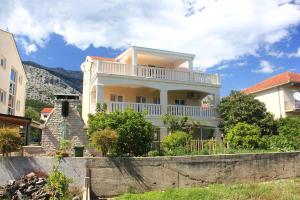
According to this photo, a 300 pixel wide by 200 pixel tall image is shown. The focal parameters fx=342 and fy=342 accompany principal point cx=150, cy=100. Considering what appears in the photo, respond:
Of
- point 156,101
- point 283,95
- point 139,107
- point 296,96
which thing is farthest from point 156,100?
point 296,96

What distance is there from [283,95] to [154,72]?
13533mm

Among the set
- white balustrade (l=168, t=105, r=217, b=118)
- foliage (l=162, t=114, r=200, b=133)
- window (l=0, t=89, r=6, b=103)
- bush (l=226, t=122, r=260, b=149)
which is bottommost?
bush (l=226, t=122, r=260, b=149)

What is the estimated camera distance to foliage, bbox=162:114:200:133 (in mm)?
25828

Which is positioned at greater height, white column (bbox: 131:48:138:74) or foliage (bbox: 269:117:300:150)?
white column (bbox: 131:48:138:74)

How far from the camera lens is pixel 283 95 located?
32.9m

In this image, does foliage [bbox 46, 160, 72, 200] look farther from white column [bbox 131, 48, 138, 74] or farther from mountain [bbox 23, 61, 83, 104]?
mountain [bbox 23, 61, 83, 104]

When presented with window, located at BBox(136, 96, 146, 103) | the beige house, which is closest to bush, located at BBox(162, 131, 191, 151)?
window, located at BBox(136, 96, 146, 103)

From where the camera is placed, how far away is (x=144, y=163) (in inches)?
680

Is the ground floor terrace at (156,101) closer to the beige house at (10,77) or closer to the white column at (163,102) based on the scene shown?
the white column at (163,102)

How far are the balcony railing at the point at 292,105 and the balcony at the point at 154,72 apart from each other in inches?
303

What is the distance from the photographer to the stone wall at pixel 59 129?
20.1m

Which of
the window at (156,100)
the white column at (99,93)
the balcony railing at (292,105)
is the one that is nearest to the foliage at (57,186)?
the white column at (99,93)

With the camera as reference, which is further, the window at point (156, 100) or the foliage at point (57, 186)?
the window at point (156, 100)

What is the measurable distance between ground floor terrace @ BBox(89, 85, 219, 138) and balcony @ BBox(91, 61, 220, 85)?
3.87 ft
